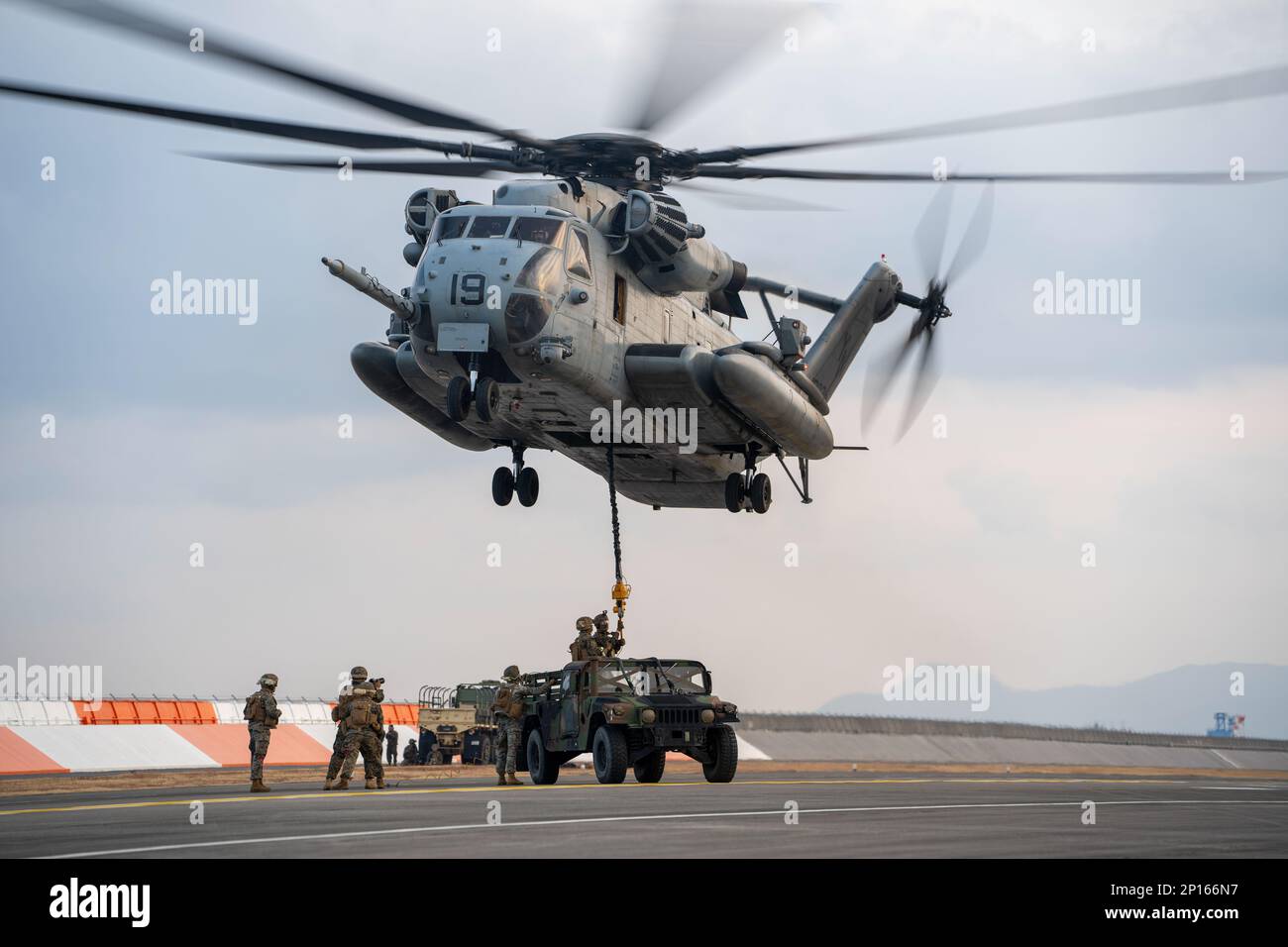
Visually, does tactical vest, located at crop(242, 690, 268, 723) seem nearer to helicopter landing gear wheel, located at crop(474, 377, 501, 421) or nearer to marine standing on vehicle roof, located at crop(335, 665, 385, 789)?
marine standing on vehicle roof, located at crop(335, 665, 385, 789)

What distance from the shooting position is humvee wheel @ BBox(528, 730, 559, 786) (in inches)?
859

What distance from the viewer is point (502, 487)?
88.8 feet

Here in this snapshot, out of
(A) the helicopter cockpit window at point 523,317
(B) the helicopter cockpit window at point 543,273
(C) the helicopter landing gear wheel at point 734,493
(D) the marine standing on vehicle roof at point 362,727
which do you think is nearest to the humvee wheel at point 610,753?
(D) the marine standing on vehicle roof at point 362,727

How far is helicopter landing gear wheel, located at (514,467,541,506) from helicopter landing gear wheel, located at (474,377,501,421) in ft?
13.4

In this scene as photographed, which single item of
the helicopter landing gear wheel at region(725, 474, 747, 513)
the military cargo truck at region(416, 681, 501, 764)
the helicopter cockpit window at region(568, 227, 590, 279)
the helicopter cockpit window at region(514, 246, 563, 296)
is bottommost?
the military cargo truck at region(416, 681, 501, 764)

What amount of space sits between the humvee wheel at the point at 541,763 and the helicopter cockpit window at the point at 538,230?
7.23m

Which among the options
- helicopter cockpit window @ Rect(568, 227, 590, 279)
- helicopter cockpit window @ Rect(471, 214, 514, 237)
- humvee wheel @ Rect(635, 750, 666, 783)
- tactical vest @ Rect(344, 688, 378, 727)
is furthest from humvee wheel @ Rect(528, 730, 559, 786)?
helicopter cockpit window @ Rect(471, 214, 514, 237)

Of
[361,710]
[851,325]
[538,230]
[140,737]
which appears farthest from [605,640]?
[140,737]

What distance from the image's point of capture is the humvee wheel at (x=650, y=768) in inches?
853

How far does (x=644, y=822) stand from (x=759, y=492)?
15.1 m
